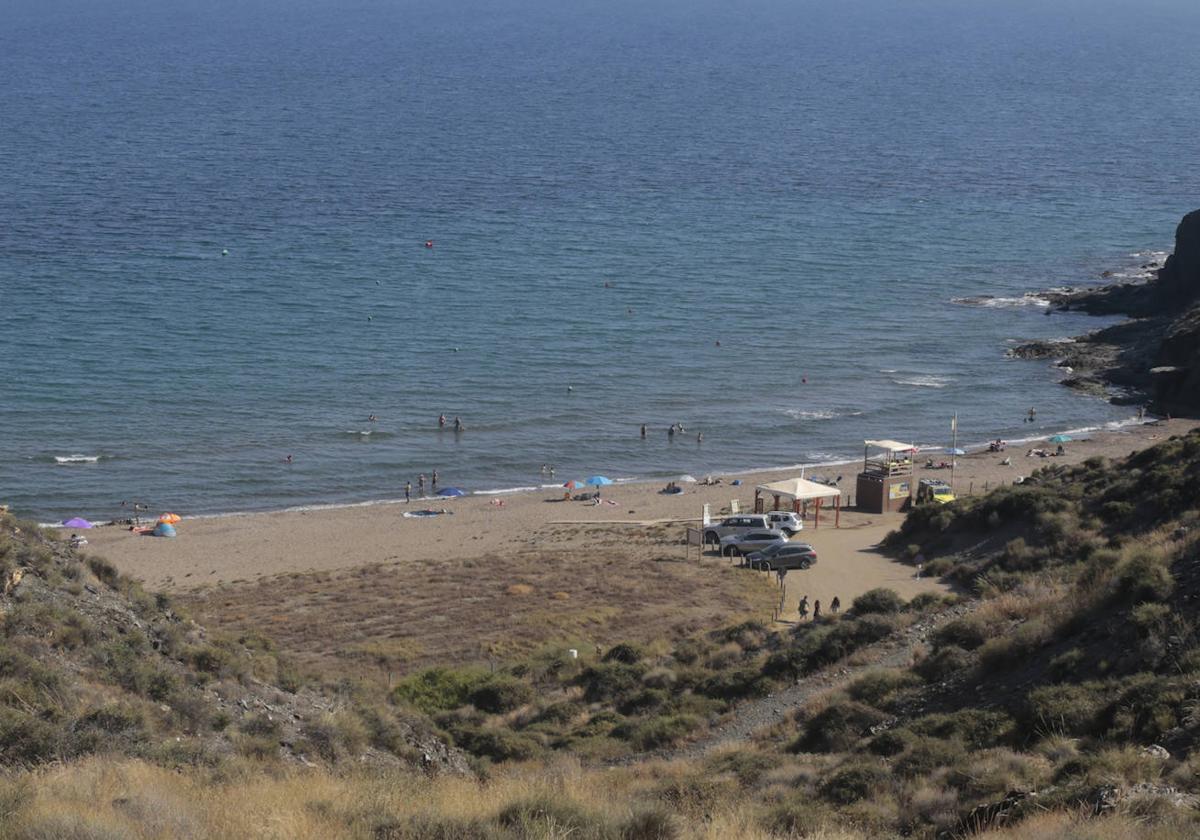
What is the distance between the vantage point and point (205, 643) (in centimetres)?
1798

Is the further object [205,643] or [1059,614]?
[205,643]

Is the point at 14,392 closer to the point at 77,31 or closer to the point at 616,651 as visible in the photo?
the point at 616,651

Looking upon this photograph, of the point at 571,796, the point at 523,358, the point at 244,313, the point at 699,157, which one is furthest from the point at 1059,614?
the point at 699,157

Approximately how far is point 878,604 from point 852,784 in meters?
10.5

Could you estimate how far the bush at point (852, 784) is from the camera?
12750 millimetres

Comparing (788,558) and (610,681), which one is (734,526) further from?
(610,681)

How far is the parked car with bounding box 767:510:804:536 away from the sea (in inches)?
427

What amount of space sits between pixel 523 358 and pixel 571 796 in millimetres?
48309

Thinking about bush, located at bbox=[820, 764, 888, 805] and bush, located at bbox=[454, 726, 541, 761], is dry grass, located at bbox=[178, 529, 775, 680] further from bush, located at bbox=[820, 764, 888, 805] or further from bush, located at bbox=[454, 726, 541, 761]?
bush, located at bbox=[820, 764, 888, 805]

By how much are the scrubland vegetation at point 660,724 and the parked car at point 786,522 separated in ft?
35.9

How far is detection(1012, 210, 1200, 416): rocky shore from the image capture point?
5328cm

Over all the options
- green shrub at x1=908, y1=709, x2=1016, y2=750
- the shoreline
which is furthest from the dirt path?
the shoreline

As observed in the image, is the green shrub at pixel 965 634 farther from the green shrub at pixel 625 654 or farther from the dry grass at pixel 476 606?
the dry grass at pixel 476 606

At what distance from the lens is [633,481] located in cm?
4566
